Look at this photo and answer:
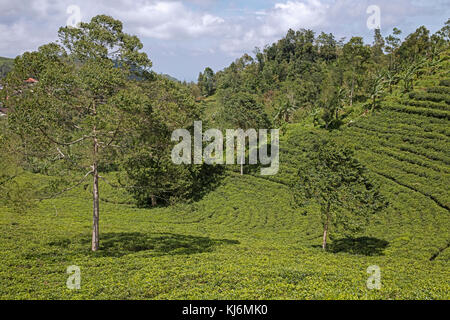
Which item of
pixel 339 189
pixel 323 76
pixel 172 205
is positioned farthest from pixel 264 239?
pixel 323 76

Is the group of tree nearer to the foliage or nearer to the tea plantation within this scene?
the tea plantation

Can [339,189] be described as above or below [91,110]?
below

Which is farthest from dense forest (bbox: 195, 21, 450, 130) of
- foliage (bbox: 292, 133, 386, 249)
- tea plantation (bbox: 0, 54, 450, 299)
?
foliage (bbox: 292, 133, 386, 249)

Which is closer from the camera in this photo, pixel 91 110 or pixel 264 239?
pixel 91 110

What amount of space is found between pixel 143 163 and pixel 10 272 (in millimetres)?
7767

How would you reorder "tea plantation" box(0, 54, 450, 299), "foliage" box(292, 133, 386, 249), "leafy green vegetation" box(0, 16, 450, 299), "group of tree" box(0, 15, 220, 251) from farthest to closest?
"foliage" box(292, 133, 386, 249) < "group of tree" box(0, 15, 220, 251) < "leafy green vegetation" box(0, 16, 450, 299) < "tea plantation" box(0, 54, 450, 299)

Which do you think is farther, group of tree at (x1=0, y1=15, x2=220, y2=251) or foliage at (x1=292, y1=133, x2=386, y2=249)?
foliage at (x1=292, y1=133, x2=386, y2=249)

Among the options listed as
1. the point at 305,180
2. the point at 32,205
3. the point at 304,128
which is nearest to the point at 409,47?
the point at 304,128

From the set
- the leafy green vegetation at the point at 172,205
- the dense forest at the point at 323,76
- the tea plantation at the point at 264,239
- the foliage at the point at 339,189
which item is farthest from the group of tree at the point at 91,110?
the dense forest at the point at 323,76

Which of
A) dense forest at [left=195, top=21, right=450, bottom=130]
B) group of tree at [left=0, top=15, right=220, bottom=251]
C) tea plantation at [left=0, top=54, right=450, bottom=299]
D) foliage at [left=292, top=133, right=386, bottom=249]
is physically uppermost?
dense forest at [left=195, top=21, right=450, bottom=130]

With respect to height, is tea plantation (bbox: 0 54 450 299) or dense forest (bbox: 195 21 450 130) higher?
dense forest (bbox: 195 21 450 130)

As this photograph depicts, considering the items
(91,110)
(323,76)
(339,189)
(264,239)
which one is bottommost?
(264,239)

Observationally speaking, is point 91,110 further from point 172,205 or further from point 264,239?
point 264,239
